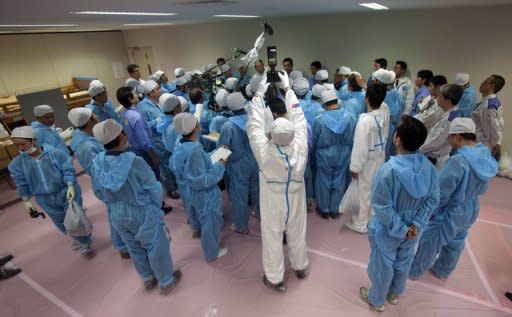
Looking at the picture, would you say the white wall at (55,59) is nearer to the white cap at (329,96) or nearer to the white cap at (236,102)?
Answer: the white cap at (236,102)

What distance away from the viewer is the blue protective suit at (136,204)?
6.12 ft

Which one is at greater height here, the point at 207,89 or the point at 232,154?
the point at 207,89

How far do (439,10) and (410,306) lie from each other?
4.42 meters

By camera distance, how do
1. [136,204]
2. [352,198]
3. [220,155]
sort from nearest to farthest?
[136,204] < [220,155] < [352,198]

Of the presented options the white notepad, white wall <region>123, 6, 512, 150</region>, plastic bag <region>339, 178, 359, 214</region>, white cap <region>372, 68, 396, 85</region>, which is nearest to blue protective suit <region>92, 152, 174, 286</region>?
the white notepad

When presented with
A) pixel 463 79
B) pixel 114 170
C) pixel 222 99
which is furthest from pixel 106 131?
pixel 463 79

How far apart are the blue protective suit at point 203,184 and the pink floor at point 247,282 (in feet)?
1.08

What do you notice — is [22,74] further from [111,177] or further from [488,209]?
[488,209]

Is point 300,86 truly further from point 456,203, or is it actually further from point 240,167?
point 456,203

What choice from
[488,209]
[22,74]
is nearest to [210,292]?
[488,209]

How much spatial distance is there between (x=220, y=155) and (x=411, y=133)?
152 cm

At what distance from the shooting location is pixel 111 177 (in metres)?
1.84

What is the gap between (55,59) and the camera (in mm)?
6582

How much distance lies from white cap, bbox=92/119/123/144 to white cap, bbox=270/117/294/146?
1.09m
